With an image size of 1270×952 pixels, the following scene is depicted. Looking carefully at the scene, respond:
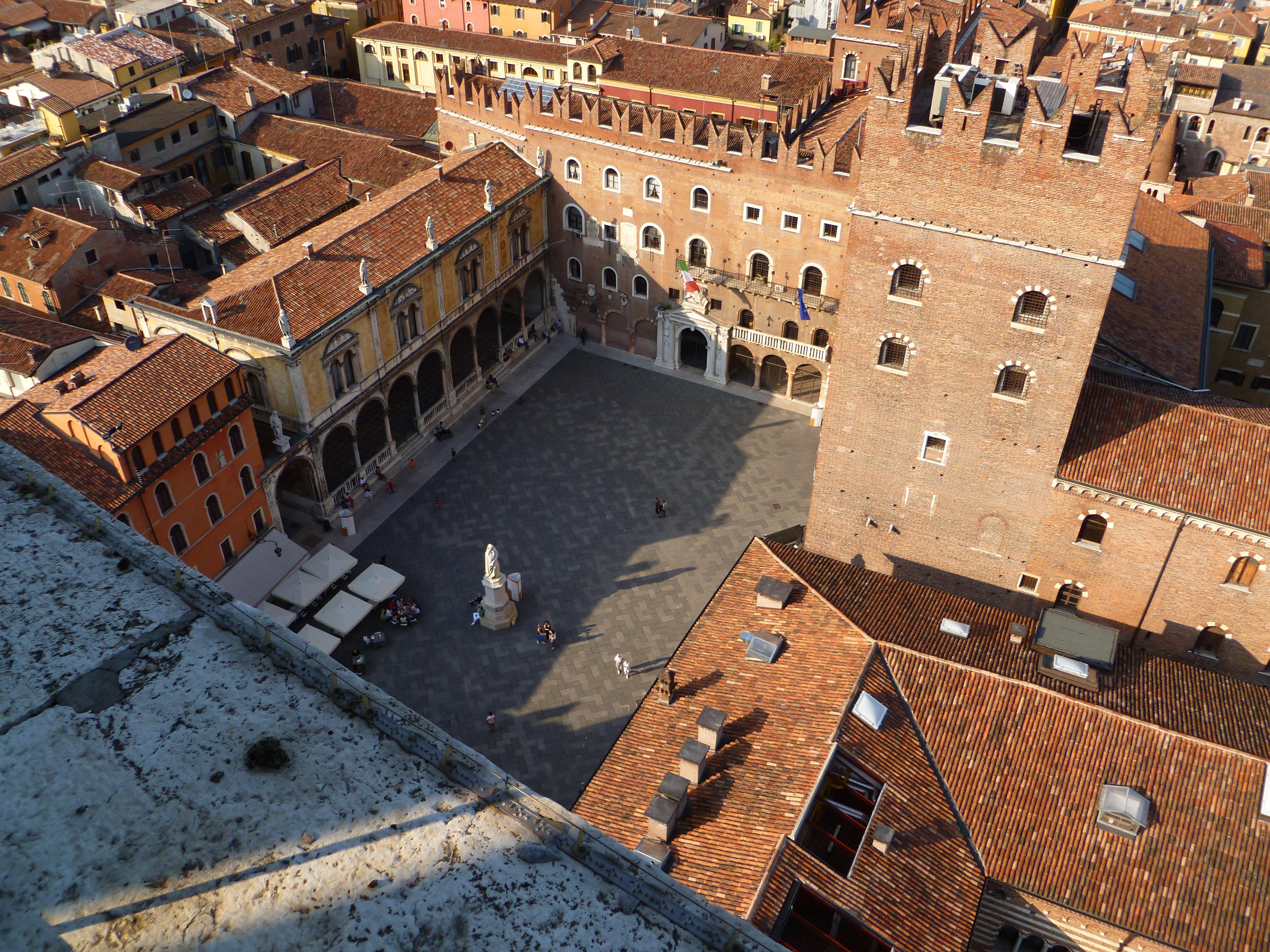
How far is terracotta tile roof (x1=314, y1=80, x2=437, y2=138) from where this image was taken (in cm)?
6800

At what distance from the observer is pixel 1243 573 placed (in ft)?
104

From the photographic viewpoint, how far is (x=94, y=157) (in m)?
59.3

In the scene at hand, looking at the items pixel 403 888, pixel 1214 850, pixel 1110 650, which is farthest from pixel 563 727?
pixel 403 888

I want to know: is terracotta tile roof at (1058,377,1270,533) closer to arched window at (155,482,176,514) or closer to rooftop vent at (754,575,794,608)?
rooftop vent at (754,575,794,608)

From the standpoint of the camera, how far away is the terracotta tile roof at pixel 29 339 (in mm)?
42312

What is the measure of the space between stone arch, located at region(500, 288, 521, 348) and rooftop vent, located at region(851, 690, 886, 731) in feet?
120

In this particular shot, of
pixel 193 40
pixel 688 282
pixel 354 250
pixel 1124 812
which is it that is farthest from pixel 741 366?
pixel 193 40

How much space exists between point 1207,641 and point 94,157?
2494 inches

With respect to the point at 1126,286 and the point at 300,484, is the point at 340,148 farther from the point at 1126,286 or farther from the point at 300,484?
the point at 1126,286

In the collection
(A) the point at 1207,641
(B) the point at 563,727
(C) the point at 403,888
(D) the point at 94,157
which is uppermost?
(C) the point at 403,888

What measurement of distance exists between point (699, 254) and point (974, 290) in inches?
1001

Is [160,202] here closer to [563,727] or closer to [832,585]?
[563,727]

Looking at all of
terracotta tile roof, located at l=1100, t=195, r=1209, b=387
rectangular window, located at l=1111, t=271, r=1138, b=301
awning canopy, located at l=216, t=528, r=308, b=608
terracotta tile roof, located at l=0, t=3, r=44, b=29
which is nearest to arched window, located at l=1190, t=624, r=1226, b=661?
terracotta tile roof, located at l=1100, t=195, r=1209, b=387

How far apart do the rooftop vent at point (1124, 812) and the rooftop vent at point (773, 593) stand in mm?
10294
